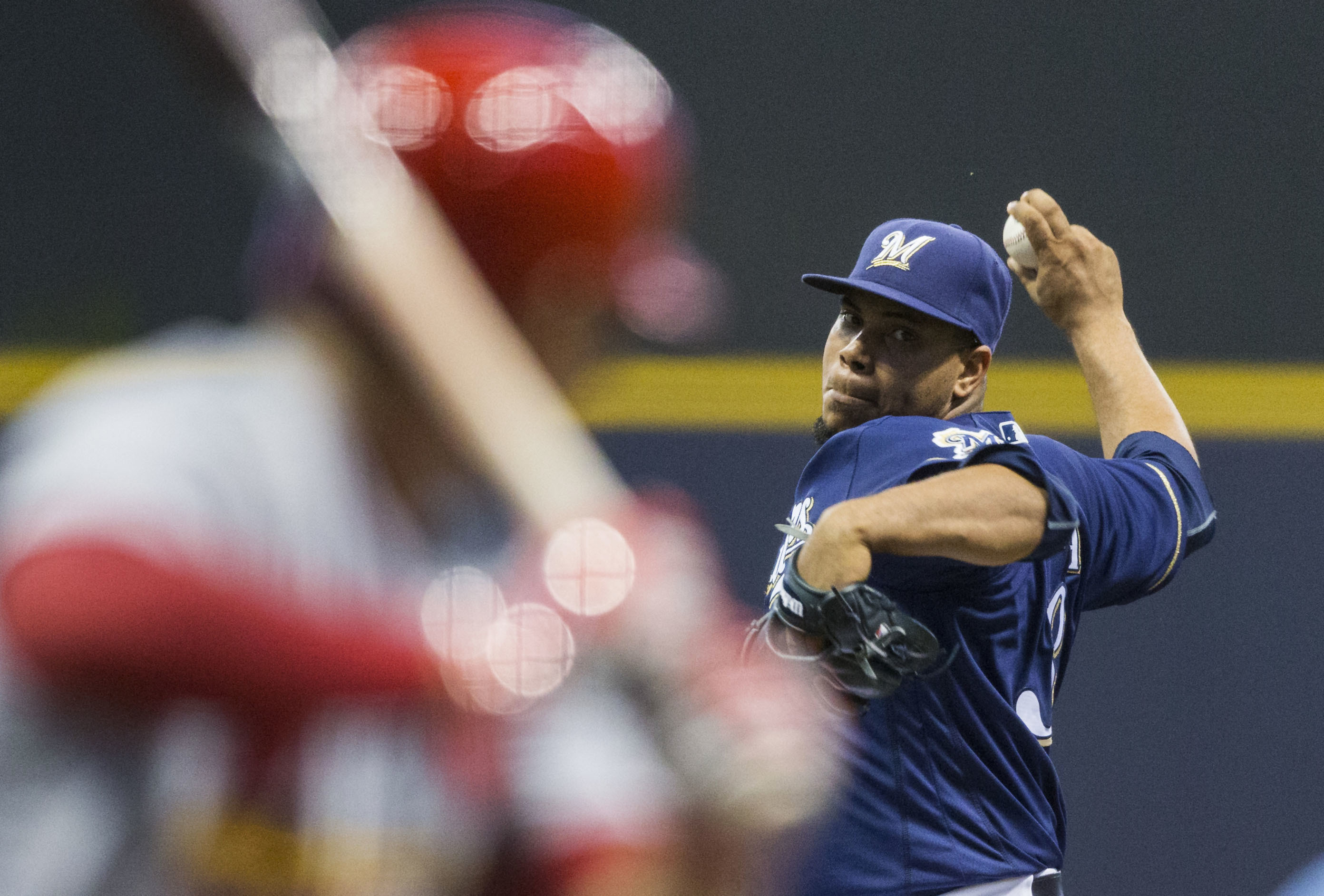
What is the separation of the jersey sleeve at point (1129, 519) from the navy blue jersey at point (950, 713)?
2 centimetres

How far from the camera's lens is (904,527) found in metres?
1.53

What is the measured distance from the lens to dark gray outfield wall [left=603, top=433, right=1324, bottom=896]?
3.21 m

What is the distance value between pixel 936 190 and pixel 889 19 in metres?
0.47

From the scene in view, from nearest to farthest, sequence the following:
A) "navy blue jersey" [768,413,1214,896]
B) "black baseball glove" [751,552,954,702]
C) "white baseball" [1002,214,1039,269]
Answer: "black baseball glove" [751,552,954,702], "navy blue jersey" [768,413,1214,896], "white baseball" [1002,214,1039,269]

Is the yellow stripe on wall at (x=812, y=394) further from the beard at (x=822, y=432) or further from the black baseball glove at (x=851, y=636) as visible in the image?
the black baseball glove at (x=851, y=636)

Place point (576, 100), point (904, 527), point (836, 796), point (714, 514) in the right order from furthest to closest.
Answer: point (714, 514), point (836, 796), point (904, 527), point (576, 100)

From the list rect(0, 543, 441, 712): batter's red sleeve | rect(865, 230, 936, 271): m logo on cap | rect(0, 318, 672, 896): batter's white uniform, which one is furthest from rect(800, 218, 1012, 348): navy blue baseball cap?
rect(0, 543, 441, 712): batter's red sleeve

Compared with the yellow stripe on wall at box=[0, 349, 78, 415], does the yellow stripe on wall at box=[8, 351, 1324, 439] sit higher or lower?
higher

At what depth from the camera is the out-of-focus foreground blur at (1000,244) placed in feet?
10.6

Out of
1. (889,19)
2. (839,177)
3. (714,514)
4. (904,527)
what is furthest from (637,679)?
(889,19)

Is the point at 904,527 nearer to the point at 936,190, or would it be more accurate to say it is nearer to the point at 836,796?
the point at 836,796

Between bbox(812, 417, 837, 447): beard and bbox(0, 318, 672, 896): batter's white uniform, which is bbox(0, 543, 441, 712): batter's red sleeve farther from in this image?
bbox(812, 417, 837, 447): beard

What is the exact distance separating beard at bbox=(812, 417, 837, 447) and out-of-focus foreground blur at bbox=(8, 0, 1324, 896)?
102 cm

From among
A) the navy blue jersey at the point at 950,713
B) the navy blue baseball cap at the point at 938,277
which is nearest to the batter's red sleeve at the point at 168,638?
the navy blue jersey at the point at 950,713
